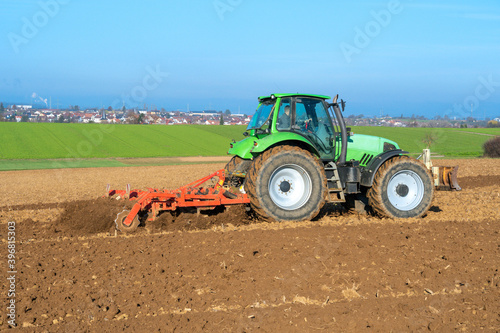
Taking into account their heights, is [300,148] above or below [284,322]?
above

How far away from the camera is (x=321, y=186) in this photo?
813 cm

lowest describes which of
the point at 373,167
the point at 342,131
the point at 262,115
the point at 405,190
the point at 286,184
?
the point at 405,190

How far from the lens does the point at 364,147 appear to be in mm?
9172

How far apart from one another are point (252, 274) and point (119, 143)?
42.9 meters

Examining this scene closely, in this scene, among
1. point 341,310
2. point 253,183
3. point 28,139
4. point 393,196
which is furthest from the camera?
point 28,139

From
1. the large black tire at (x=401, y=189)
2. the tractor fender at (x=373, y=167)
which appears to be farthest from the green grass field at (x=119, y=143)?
the large black tire at (x=401, y=189)

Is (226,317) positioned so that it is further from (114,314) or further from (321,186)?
(321,186)

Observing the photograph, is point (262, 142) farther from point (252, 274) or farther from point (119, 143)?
point (119, 143)

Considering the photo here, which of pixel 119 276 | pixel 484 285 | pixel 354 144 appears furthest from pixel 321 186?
pixel 119 276

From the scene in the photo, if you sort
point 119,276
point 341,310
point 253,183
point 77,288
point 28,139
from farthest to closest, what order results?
point 28,139 < point 253,183 < point 119,276 < point 77,288 < point 341,310

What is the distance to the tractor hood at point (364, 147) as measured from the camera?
29.7ft

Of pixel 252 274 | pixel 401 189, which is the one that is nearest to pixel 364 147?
pixel 401 189

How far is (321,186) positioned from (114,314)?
15.1ft

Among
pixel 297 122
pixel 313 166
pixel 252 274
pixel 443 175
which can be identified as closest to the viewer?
pixel 252 274
